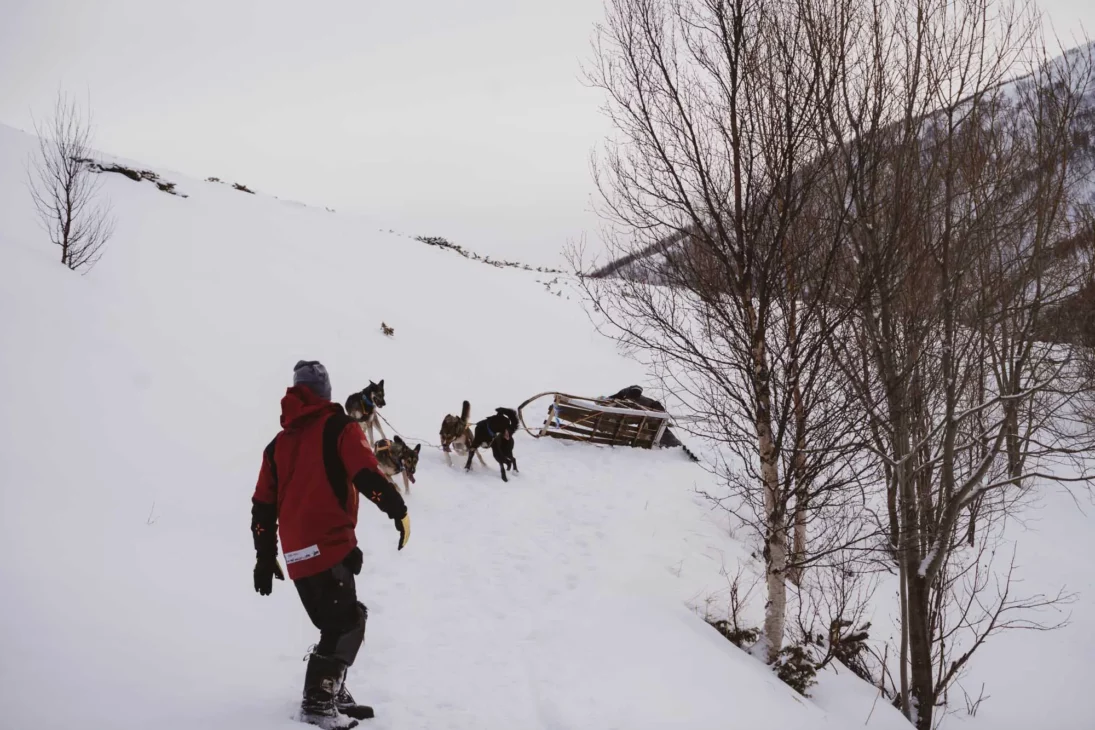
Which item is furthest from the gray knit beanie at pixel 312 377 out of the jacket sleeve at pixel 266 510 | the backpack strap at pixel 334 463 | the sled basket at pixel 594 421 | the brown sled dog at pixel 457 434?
the sled basket at pixel 594 421

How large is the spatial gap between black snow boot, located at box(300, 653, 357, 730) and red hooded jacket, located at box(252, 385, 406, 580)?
1.65 ft

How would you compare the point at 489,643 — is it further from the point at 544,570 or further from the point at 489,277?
the point at 489,277

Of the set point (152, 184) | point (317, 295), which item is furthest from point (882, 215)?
point (152, 184)

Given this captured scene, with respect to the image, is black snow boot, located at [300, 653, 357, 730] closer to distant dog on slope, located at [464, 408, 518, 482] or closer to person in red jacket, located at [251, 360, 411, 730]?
person in red jacket, located at [251, 360, 411, 730]

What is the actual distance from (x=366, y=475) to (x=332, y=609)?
Result: 2.52ft

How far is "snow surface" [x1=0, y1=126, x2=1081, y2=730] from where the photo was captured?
3330 millimetres

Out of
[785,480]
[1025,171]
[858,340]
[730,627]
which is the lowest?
[730,627]

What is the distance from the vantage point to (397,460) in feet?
23.3

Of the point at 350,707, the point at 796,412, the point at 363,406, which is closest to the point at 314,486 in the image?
the point at 350,707

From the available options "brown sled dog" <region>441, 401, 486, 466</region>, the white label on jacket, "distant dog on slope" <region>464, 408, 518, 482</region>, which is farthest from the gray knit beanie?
"brown sled dog" <region>441, 401, 486, 466</region>

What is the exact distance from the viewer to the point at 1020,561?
11438 mm

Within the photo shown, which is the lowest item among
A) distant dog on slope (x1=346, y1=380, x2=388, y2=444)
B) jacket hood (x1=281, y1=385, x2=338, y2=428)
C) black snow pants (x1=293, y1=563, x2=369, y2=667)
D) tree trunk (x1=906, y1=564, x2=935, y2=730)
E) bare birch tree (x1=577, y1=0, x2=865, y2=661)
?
tree trunk (x1=906, y1=564, x2=935, y2=730)

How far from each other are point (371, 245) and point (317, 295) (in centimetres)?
796

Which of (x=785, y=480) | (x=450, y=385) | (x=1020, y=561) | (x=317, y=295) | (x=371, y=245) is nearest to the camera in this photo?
(x=785, y=480)
